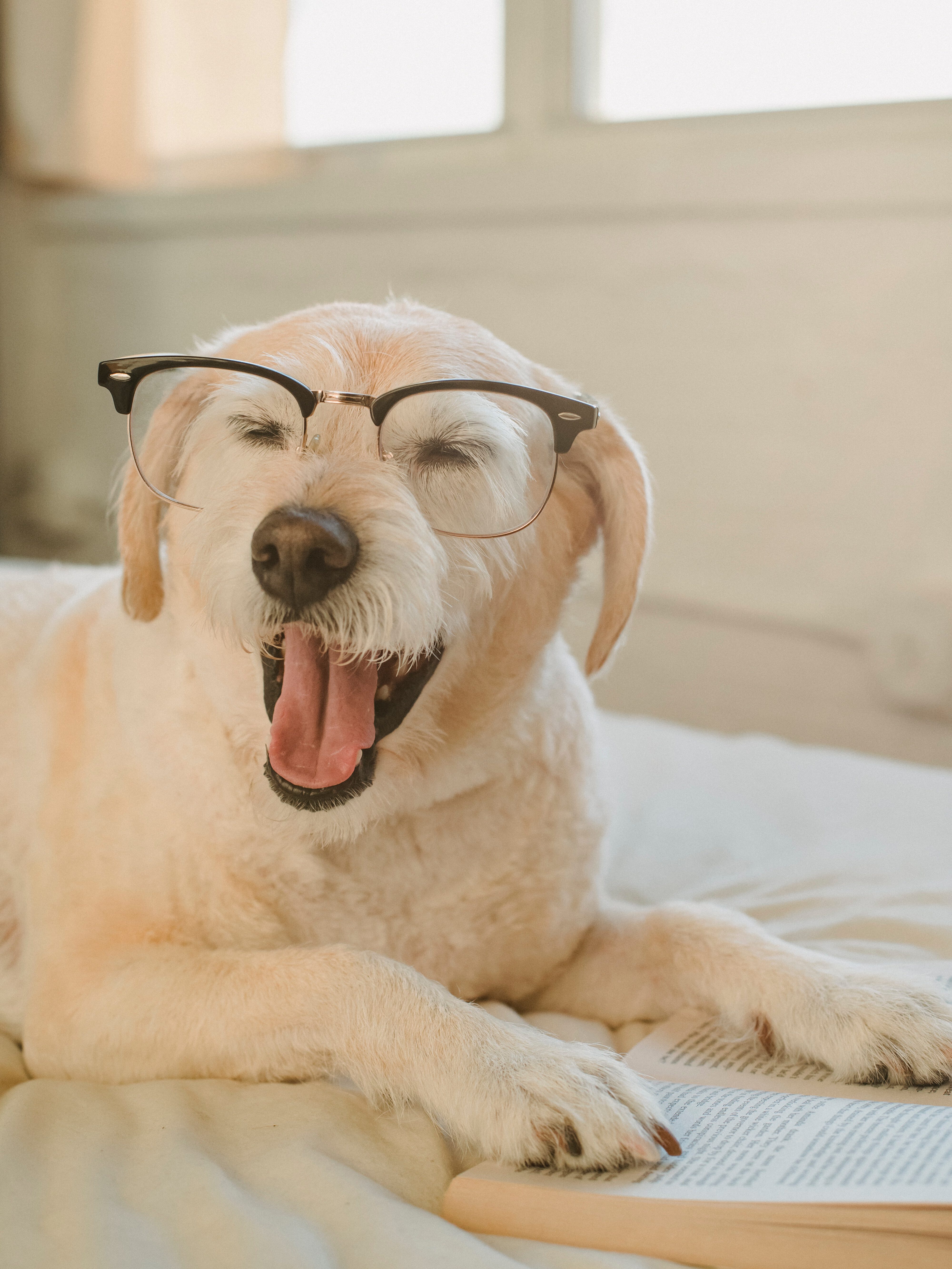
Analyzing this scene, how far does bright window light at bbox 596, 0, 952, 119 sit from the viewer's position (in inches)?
115

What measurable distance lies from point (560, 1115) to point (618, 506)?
701 mm

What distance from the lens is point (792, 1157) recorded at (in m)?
0.96

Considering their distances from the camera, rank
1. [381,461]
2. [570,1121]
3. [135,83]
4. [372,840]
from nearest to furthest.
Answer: [570,1121] → [381,461] → [372,840] → [135,83]

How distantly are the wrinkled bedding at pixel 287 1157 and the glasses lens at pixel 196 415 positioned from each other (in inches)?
25.7

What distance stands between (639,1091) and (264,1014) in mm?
385

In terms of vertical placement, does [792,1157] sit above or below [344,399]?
below

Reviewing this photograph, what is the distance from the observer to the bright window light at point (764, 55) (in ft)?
9.62

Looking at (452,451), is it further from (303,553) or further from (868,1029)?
(868,1029)

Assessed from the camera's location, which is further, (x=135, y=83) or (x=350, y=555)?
(x=135, y=83)

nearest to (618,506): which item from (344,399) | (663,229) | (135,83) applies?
(344,399)

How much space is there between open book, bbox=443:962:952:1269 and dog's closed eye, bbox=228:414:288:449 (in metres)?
0.76

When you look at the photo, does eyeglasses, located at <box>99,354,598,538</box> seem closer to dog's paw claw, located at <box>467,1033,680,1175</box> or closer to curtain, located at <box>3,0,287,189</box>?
dog's paw claw, located at <box>467,1033,680,1175</box>

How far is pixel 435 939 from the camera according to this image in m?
1.34

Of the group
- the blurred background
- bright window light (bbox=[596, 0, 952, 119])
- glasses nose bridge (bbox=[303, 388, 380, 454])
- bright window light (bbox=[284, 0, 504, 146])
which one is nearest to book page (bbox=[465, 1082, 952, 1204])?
glasses nose bridge (bbox=[303, 388, 380, 454])
